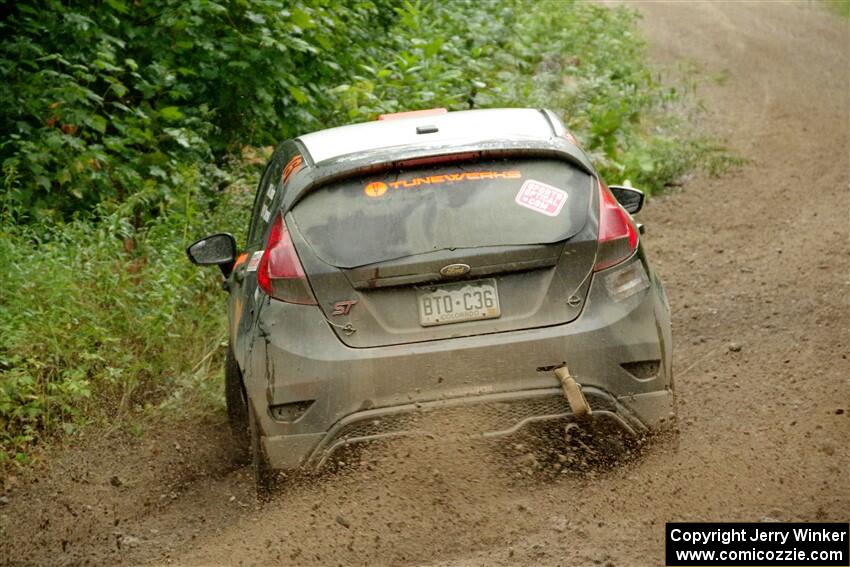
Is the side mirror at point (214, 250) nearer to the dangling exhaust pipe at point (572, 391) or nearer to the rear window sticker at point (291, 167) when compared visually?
the rear window sticker at point (291, 167)

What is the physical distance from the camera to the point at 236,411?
22.3 ft

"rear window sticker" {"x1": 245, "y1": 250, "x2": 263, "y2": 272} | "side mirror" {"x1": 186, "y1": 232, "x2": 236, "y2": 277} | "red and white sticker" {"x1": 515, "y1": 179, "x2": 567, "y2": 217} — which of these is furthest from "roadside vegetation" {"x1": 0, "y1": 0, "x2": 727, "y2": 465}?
"red and white sticker" {"x1": 515, "y1": 179, "x2": 567, "y2": 217}

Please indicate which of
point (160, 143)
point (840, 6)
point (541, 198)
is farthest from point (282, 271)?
point (840, 6)

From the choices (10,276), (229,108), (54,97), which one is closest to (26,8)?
(54,97)

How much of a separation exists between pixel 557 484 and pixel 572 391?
0.48 m

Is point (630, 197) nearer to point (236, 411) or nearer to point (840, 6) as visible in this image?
point (236, 411)

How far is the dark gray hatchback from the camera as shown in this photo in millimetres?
5094

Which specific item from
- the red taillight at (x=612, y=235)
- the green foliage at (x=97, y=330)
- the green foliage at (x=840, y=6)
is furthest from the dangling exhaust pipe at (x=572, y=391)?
the green foliage at (x=840, y=6)

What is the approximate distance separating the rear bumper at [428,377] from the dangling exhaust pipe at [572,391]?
3 centimetres

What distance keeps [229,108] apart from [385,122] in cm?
517

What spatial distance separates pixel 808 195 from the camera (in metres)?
11.9

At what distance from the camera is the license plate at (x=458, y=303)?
512cm

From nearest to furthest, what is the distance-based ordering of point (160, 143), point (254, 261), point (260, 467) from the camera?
1. point (260, 467)
2. point (254, 261)
3. point (160, 143)

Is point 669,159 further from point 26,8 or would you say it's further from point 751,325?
point 26,8
